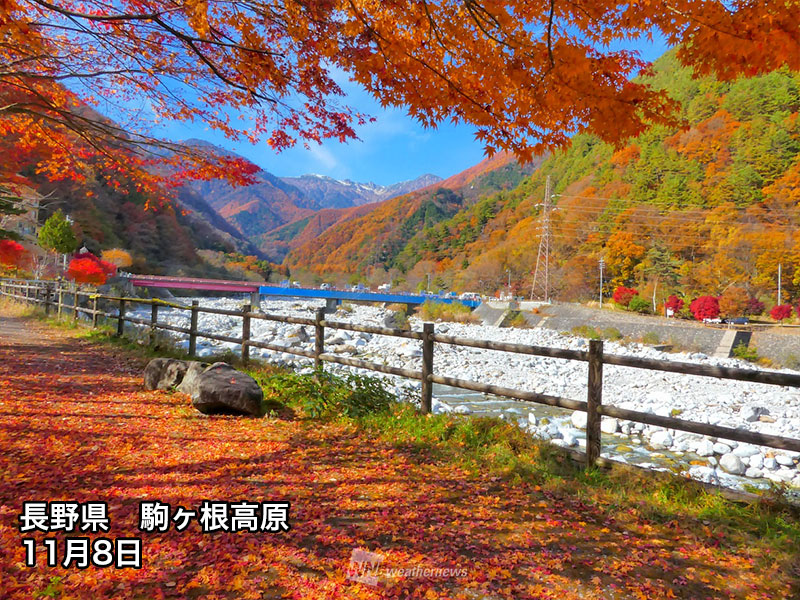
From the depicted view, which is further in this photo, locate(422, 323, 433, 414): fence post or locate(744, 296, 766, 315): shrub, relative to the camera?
locate(744, 296, 766, 315): shrub

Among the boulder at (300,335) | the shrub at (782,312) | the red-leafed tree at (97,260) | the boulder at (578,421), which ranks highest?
the red-leafed tree at (97,260)

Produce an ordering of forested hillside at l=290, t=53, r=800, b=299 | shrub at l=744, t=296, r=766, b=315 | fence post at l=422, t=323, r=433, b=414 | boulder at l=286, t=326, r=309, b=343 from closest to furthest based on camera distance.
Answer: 1. fence post at l=422, t=323, r=433, b=414
2. boulder at l=286, t=326, r=309, b=343
3. shrub at l=744, t=296, r=766, b=315
4. forested hillside at l=290, t=53, r=800, b=299

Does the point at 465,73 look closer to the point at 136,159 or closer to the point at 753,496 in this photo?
the point at 753,496

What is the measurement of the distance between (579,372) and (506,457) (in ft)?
44.6

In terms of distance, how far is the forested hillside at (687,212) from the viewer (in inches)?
1449

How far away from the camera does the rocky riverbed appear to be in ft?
23.3

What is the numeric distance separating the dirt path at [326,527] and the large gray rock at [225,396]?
1.01ft

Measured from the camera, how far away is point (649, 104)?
12.6 ft

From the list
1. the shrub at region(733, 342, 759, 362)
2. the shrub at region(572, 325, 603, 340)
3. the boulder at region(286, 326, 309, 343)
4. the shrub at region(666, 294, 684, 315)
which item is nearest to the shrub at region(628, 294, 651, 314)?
the shrub at region(666, 294, 684, 315)

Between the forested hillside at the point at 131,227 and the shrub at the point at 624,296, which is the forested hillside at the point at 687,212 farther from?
the forested hillside at the point at 131,227

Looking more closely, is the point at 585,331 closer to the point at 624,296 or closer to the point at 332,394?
the point at 624,296

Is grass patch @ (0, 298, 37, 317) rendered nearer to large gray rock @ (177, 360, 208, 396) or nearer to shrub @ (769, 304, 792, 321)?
large gray rock @ (177, 360, 208, 396)

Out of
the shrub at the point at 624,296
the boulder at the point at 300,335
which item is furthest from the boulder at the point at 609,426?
the shrub at the point at 624,296

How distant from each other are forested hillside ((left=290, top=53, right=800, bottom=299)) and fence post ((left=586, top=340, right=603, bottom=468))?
39.0 metres
